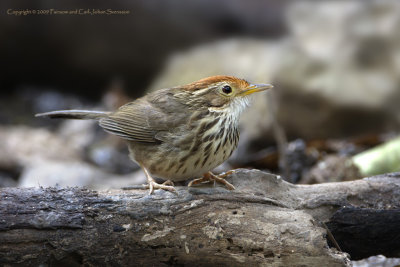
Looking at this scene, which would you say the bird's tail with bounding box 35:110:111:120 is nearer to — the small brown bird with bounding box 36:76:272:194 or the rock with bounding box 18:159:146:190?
the small brown bird with bounding box 36:76:272:194

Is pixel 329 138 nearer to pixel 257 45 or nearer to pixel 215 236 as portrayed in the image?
pixel 257 45

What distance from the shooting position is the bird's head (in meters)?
4.14

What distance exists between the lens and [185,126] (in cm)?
401

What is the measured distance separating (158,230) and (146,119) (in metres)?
1.24

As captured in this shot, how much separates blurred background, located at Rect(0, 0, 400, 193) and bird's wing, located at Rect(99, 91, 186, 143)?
7.00 ft

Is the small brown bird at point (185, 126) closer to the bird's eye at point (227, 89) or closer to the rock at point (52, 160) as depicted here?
the bird's eye at point (227, 89)

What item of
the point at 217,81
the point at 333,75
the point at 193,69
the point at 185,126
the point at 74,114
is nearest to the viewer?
the point at 185,126

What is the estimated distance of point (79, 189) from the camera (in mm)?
3352

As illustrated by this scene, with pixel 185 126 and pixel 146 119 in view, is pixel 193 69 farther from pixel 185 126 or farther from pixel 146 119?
pixel 185 126

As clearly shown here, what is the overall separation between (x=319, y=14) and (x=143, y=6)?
101 inches

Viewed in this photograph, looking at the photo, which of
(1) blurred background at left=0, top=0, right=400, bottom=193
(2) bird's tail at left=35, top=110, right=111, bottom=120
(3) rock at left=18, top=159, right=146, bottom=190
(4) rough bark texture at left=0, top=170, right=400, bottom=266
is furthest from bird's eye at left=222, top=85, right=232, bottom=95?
(3) rock at left=18, top=159, right=146, bottom=190

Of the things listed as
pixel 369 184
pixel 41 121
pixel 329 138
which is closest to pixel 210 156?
pixel 369 184

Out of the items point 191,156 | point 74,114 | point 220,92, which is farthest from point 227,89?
point 74,114

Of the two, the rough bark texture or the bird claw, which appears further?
the bird claw
